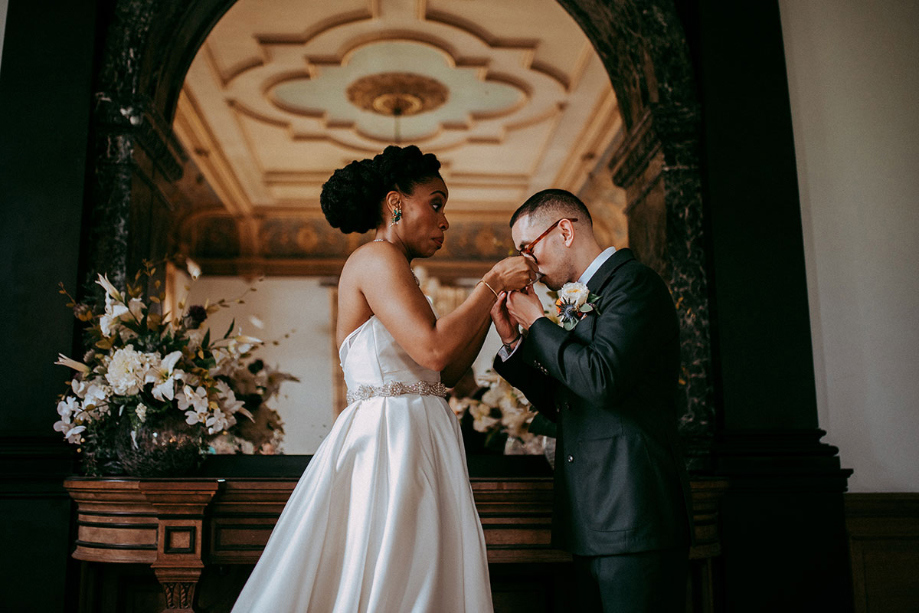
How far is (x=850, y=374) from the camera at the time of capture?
11.5ft

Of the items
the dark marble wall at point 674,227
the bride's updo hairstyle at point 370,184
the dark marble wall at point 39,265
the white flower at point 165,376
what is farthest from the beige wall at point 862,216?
the dark marble wall at point 39,265

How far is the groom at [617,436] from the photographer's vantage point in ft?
6.69

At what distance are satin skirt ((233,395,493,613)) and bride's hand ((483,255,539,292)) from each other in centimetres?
45

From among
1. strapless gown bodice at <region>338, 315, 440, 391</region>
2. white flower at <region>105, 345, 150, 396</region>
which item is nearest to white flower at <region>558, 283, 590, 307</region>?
strapless gown bodice at <region>338, 315, 440, 391</region>

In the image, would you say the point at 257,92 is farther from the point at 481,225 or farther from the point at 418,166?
the point at 418,166

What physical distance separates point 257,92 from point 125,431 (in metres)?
4.89

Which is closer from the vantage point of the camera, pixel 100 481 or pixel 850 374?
pixel 100 481

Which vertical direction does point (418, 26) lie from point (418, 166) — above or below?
above

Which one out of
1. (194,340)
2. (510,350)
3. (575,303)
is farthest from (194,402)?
(575,303)

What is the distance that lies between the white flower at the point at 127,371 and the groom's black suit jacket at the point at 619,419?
5.10 feet

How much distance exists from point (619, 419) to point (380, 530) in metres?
0.76

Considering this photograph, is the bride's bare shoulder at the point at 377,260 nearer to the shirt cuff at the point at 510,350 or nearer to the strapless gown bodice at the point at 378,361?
the strapless gown bodice at the point at 378,361

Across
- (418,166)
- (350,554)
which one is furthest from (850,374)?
(350,554)

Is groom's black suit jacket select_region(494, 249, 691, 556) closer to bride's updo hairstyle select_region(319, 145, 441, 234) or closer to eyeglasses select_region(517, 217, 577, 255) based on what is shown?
eyeglasses select_region(517, 217, 577, 255)
